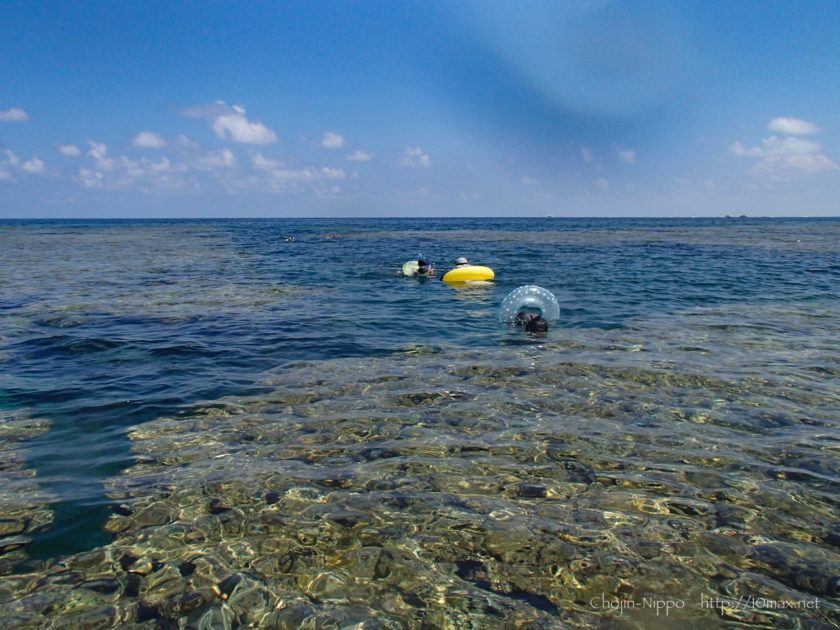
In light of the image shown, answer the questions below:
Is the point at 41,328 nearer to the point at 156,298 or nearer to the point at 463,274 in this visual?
the point at 156,298

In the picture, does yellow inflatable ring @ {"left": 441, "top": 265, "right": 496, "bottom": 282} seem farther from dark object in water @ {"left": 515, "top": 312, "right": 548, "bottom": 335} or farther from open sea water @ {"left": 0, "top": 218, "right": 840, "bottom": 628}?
dark object in water @ {"left": 515, "top": 312, "right": 548, "bottom": 335}

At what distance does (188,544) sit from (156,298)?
16.3 m

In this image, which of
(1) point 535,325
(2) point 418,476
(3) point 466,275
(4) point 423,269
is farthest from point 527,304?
(4) point 423,269

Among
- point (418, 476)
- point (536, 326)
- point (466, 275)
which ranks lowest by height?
point (418, 476)

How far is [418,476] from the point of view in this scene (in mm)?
6262

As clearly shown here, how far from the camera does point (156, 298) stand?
62.2 ft

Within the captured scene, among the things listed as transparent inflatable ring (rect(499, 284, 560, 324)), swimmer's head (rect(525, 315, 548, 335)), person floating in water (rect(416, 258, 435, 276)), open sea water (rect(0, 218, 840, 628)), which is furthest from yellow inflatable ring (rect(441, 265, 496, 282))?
swimmer's head (rect(525, 315, 548, 335))

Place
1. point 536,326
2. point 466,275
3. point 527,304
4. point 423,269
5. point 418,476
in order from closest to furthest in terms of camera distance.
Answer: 1. point 418,476
2. point 536,326
3. point 527,304
4. point 466,275
5. point 423,269

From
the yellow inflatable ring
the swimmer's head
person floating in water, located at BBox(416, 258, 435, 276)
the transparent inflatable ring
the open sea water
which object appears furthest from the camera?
person floating in water, located at BBox(416, 258, 435, 276)

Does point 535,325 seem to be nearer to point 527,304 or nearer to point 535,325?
point 535,325

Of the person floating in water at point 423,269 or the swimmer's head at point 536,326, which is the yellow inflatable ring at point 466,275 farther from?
the swimmer's head at point 536,326

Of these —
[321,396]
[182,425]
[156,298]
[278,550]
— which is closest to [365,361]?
[321,396]

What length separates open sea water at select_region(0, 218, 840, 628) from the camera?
433cm

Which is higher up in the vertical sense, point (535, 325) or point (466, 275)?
point (466, 275)
